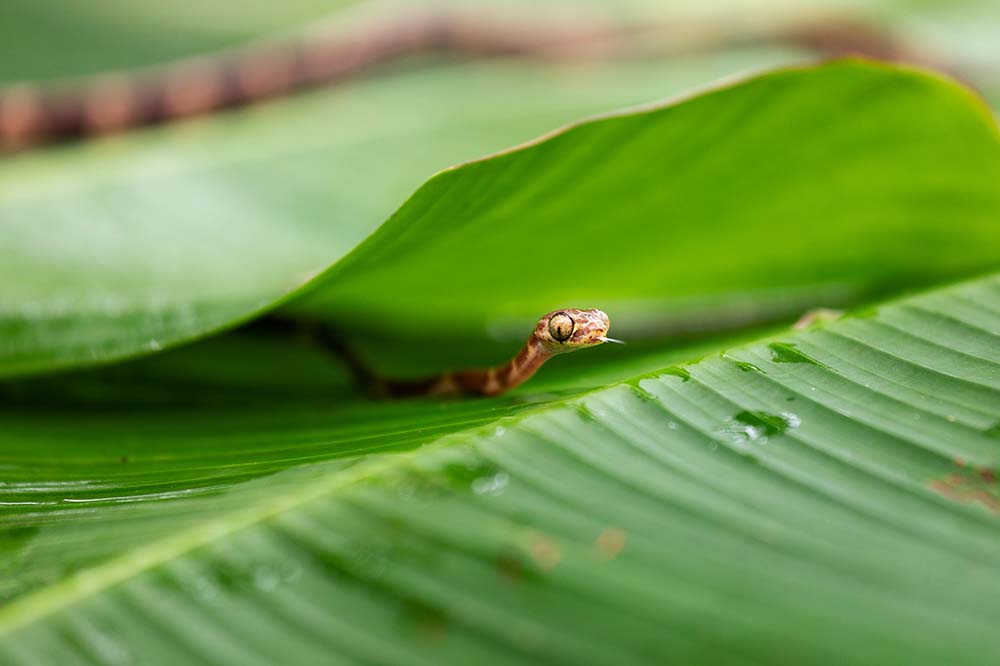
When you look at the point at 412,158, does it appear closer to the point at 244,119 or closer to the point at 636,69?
the point at 244,119

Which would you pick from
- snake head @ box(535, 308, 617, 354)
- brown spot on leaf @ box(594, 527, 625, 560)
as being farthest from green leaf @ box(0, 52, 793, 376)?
brown spot on leaf @ box(594, 527, 625, 560)

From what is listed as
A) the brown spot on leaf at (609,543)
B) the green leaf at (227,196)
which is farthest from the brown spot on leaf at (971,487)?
the green leaf at (227,196)

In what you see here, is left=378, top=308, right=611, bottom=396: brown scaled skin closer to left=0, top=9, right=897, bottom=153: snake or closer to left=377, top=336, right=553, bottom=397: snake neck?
left=377, top=336, right=553, bottom=397: snake neck

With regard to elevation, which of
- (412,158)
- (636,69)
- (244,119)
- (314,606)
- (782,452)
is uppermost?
(636,69)

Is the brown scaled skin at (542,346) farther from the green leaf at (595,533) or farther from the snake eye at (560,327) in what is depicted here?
the green leaf at (595,533)

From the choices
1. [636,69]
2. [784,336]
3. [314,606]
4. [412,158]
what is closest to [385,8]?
[636,69]

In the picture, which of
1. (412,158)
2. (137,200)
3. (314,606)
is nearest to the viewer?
(314,606)
